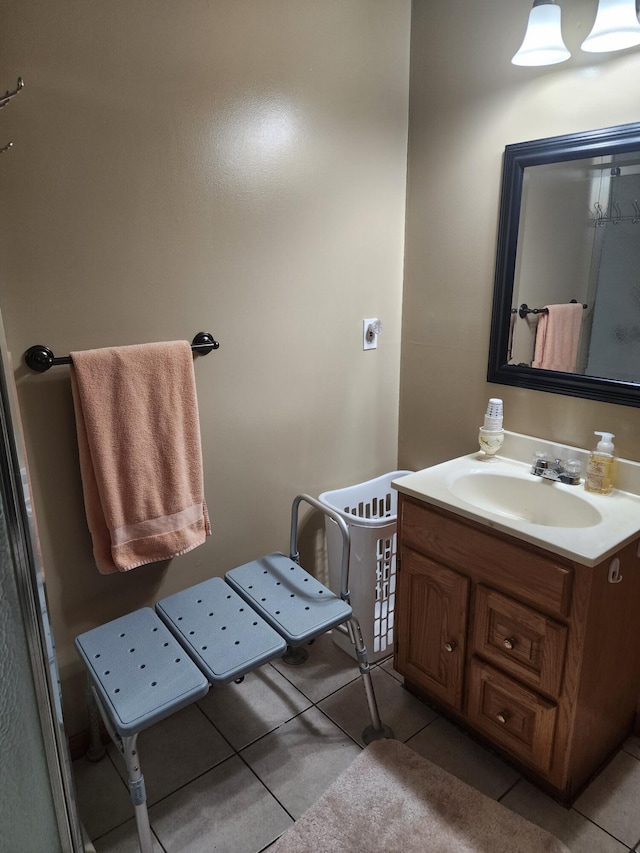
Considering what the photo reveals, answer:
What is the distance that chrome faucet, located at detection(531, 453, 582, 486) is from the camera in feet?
5.37

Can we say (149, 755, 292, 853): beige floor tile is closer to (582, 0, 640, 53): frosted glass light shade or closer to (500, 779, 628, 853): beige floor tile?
(500, 779, 628, 853): beige floor tile

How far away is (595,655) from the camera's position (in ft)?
4.49

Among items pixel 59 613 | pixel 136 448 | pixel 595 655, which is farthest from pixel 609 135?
pixel 59 613

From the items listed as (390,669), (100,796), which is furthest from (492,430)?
(100,796)

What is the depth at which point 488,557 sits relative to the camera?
1458 millimetres

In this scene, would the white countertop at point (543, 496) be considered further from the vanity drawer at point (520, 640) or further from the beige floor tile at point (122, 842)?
the beige floor tile at point (122, 842)

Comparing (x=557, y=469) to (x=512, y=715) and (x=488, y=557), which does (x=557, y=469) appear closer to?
(x=488, y=557)

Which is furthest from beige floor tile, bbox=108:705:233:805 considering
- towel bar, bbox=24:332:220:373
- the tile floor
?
towel bar, bbox=24:332:220:373

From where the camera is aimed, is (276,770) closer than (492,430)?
Yes

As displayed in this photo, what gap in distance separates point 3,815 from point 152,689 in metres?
→ 0.57

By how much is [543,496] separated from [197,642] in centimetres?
103

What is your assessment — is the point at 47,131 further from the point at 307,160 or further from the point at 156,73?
the point at 307,160

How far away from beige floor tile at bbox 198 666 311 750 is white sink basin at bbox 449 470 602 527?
84 cm

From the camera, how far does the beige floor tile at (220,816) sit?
139cm
